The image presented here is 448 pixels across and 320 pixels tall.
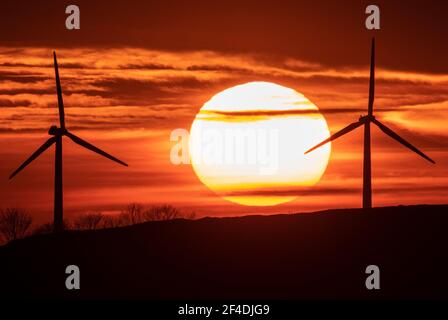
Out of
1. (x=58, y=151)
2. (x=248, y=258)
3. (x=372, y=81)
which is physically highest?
(x=372, y=81)

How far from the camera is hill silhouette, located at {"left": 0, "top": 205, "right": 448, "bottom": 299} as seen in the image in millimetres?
108500

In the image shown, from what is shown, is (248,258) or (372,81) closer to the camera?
(372,81)

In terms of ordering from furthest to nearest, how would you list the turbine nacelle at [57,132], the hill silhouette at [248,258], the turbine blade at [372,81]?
the turbine nacelle at [57,132]
the turbine blade at [372,81]
the hill silhouette at [248,258]

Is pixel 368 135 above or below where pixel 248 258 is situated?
above

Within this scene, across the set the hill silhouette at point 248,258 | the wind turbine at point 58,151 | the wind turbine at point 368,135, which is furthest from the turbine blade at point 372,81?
the wind turbine at point 58,151

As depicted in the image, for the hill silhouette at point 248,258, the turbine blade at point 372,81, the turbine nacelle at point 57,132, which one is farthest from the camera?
the turbine nacelle at point 57,132

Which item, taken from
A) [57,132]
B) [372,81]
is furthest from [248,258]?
[57,132]

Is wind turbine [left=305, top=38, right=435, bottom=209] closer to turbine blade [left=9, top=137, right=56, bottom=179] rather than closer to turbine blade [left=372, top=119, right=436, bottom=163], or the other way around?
turbine blade [left=372, top=119, right=436, bottom=163]

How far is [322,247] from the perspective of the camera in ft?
389

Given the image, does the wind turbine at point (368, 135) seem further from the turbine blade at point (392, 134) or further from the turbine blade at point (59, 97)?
the turbine blade at point (59, 97)

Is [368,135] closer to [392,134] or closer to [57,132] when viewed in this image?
[392,134]

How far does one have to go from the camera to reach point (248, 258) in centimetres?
11781

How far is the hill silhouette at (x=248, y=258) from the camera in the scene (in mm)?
108500

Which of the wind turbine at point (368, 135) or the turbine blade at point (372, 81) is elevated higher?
the turbine blade at point (372, 81)
